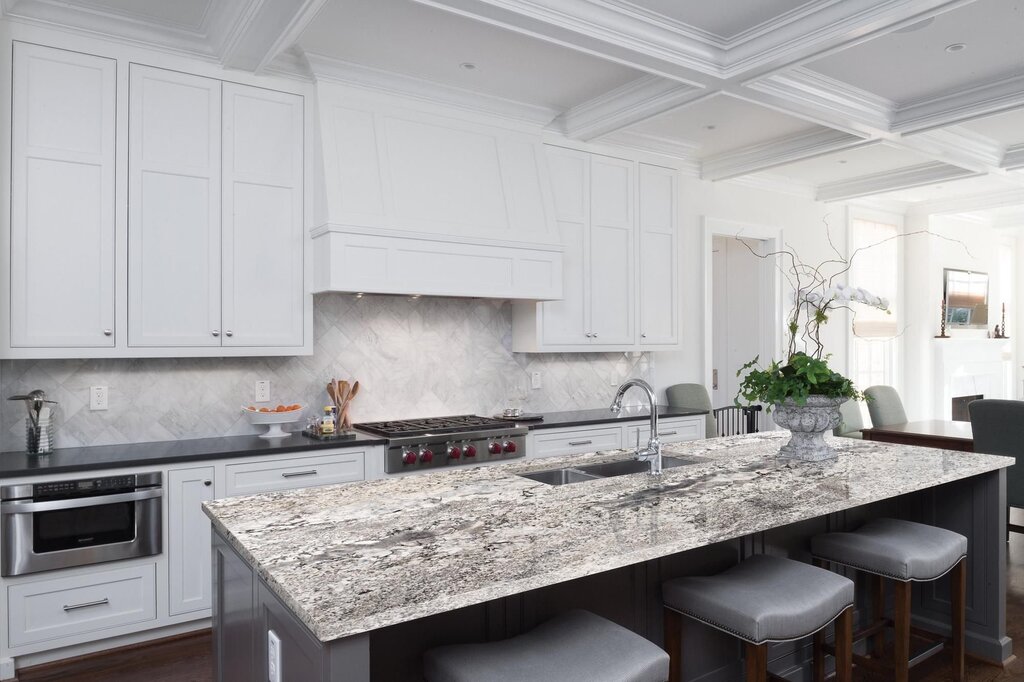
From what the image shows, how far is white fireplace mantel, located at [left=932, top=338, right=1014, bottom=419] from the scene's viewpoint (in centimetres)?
788

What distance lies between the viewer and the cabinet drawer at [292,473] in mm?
3357

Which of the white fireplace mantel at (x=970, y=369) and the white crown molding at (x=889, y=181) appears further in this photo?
the white fireplace mantel at (x=970, y=369)

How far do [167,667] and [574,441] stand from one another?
2.49 meters

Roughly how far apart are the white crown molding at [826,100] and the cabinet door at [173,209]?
2.77 meters

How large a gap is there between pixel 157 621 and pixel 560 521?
7.47 ft

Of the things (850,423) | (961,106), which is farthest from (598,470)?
(850,423)

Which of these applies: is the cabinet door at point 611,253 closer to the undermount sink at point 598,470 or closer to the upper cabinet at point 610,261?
the upper cabinet at point 610,261

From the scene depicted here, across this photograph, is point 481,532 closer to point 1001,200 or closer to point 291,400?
point 291,400

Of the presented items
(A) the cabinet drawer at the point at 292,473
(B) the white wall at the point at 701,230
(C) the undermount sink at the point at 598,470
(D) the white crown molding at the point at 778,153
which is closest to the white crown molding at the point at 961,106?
(D) the white crown molding at the point at 778,153

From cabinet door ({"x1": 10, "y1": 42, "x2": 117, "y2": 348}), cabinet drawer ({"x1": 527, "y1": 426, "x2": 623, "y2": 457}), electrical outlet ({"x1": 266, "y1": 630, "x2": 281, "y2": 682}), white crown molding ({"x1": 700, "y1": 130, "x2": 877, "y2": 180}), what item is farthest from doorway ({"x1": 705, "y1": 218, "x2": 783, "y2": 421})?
electrical outlet ({"x1": 266, "y1": 630, "x2": 281, "y2": 682})

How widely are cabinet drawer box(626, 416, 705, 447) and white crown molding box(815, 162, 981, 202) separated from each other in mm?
2822

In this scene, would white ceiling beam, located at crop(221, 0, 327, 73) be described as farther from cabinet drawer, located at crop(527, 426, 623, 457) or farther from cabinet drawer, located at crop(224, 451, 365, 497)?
cabinet drawer, located at crop(527, 426, 623, 457)

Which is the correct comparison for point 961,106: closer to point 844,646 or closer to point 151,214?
point 844,646

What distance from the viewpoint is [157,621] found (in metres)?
3.19
